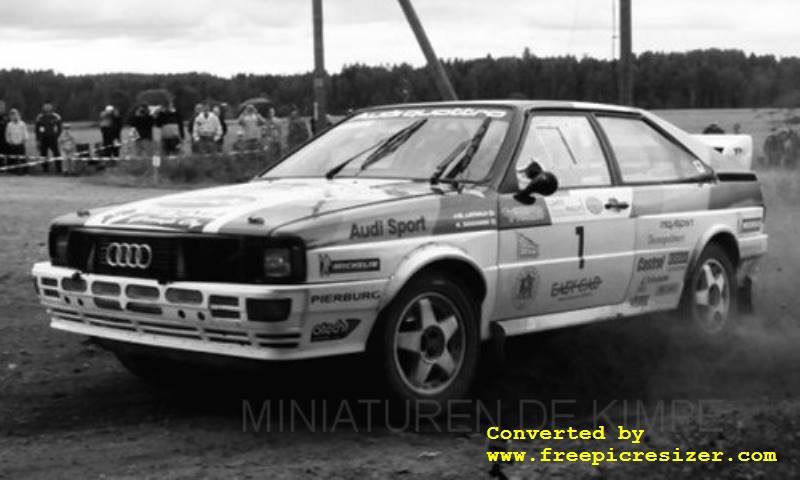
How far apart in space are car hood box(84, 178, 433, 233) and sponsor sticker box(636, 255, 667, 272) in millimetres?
1584

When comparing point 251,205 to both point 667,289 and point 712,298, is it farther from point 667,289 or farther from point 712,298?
point 712,298

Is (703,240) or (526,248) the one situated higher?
(526,248)

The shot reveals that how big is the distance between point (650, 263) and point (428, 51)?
29.2ft

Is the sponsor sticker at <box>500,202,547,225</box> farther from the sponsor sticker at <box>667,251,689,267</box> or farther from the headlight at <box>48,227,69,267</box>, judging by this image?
the headlight at <box>48,227,69,267</box>

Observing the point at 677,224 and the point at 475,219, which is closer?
the point at 475,219

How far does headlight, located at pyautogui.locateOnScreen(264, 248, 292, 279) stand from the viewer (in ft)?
19.2

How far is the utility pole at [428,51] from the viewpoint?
16.2 m

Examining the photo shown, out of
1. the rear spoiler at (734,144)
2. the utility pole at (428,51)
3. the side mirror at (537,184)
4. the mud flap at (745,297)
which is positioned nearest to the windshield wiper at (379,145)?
the side mirror at (537,184)

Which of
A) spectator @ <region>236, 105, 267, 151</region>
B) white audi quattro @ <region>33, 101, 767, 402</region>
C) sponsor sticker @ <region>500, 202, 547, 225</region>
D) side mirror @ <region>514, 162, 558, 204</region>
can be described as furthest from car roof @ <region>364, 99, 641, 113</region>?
spectator @ <region>236, 105, 267, 151</region>

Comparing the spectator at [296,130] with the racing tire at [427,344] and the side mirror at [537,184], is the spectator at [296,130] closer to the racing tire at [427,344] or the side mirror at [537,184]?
the side mirror at [537,184]

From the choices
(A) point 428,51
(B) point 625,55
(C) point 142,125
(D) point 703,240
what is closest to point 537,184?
(D) point 703,240

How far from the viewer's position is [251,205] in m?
6.36

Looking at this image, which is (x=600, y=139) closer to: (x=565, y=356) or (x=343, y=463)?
(x=565, y=356)

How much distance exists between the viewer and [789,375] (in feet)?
25.0
